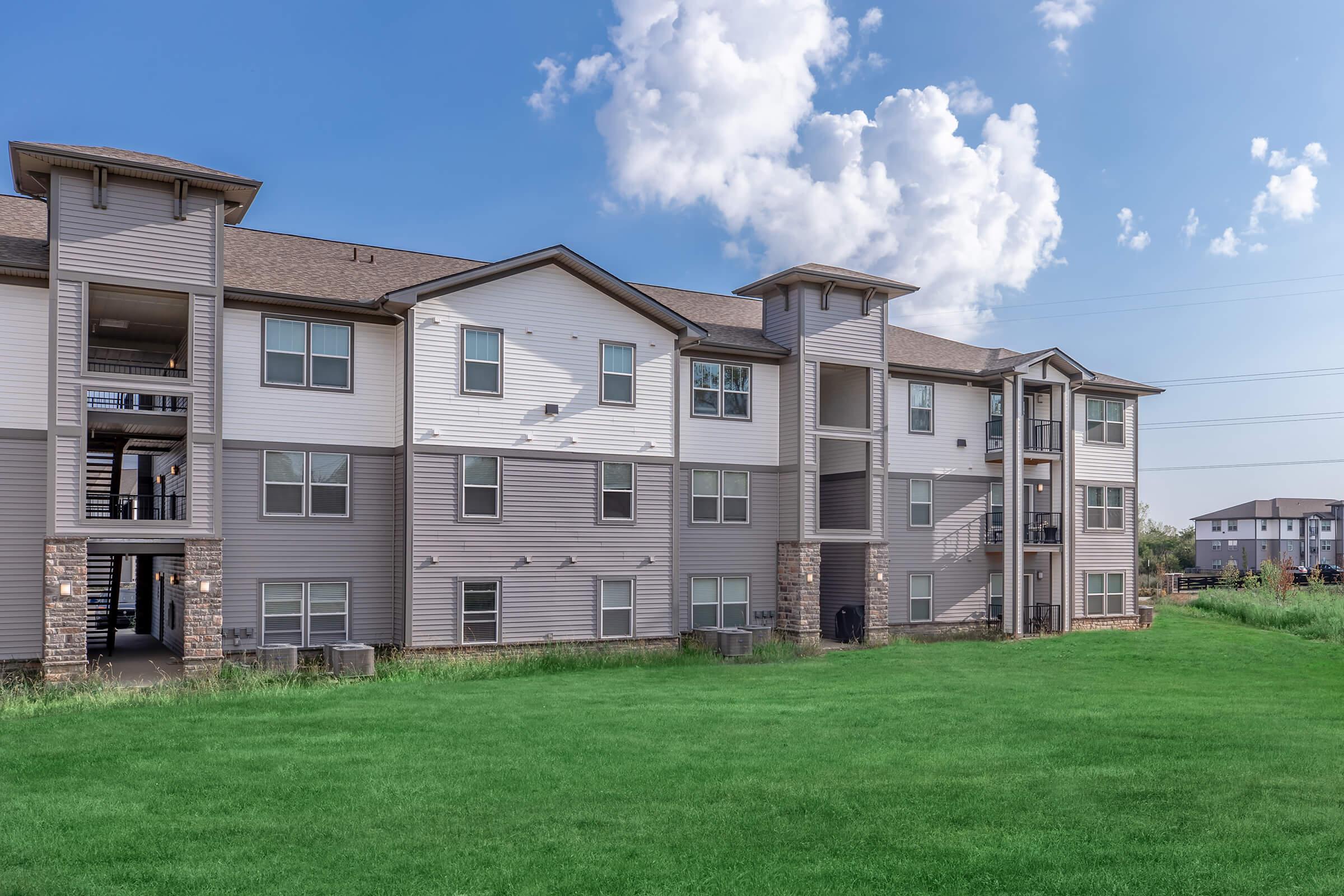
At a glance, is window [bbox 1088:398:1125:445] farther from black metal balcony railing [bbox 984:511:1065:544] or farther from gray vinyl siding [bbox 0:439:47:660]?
gray vinyl siding [bbox 0:439:47:660]

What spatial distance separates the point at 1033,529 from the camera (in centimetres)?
3166

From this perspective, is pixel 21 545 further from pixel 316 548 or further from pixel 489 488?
pixel 489 488

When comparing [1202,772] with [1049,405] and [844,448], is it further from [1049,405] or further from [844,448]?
[1049,405]

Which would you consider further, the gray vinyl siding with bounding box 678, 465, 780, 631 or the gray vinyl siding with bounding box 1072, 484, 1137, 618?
the gray vinyl siding with bounding box 1072, 484, 1137, 618

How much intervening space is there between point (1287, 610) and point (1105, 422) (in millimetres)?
9780

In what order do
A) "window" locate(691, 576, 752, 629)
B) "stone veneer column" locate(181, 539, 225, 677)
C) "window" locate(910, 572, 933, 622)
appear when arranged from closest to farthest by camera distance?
"stone veneer column" locate(181, 539, 225, 677)
"window" locate(691, 576, 752, 629)
"window" locate(910, 572, 933, 622)

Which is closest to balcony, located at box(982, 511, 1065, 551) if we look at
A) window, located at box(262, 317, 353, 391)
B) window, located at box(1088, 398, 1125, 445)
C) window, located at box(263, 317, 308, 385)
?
window, located at box(1088, 398, 1125, 445)

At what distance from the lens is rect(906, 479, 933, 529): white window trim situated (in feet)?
97.0

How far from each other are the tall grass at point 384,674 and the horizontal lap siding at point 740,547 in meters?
1.34

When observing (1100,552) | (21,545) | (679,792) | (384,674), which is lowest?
(384,674)

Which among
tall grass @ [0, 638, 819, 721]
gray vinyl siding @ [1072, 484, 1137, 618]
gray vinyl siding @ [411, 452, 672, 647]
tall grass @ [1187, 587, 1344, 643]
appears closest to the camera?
tall grass @ [0, 638, 819, 721]

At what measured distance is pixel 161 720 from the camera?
14688mm

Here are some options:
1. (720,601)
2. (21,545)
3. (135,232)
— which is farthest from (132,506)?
(720,601)

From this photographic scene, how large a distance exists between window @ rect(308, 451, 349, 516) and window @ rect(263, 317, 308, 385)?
1700 mm
